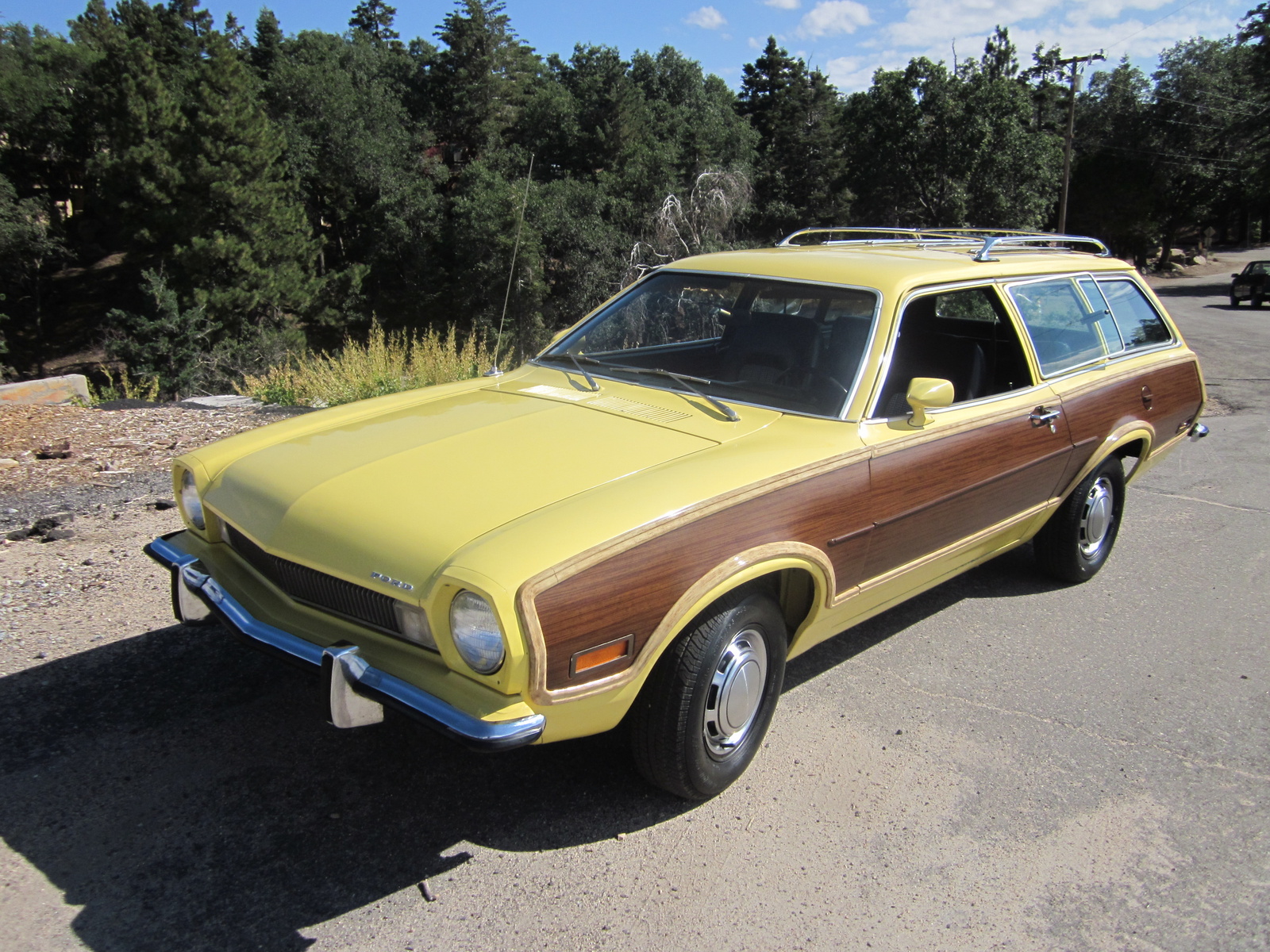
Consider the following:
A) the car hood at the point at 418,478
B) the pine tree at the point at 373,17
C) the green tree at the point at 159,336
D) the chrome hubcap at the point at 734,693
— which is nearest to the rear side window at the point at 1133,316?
the car hood at the point at 418,478

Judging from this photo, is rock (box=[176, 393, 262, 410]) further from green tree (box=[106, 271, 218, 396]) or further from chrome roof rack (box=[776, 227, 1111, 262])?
green tree (box=[106, 271, 218, 396])

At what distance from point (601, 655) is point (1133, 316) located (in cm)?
399

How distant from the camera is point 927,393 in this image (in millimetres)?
3398

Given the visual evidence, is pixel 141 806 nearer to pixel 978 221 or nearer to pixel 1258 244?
pixel 978 221

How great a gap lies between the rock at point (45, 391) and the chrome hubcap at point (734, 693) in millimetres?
8097

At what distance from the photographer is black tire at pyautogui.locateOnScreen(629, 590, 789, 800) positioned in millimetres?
2773

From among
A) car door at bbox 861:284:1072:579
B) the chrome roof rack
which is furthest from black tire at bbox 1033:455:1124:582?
the chrome roof rack

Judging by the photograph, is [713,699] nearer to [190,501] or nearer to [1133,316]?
[190,501]

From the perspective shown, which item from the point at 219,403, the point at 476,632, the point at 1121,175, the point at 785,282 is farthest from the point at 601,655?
the point at 1121,175

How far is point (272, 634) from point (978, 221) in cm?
4443

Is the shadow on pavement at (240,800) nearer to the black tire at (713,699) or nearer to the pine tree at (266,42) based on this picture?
the black tire at (713,699)

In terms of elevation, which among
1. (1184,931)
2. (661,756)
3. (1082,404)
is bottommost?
(1184,931)

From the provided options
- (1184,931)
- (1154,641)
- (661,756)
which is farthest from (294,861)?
(1154,641)

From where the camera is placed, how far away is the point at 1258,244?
207 ft
